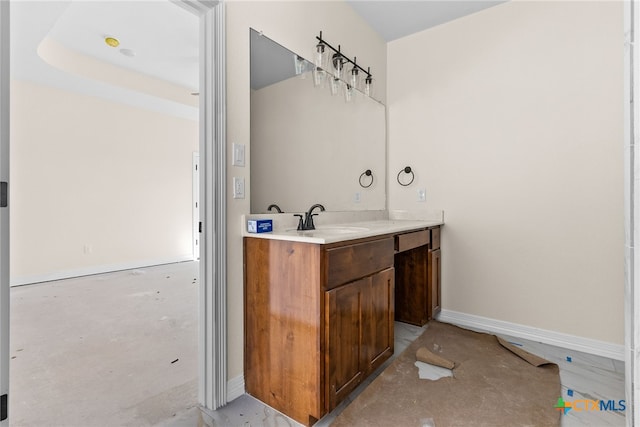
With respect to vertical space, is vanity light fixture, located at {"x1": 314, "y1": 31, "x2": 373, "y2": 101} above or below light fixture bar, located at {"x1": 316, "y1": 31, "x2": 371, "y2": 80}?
below

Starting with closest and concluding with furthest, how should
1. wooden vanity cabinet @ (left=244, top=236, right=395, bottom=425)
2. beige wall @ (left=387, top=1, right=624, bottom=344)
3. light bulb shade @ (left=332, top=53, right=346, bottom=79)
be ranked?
1. wooden vanity cabinet @ (left=244, top=236, right=395, bottom=425)
2. beige wall @ (left=387, top=1, right=624, bottom=344)
3. light bulb shade @ (left=332, top=53, right=346, bottom=79)

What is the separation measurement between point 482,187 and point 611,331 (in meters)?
1.22

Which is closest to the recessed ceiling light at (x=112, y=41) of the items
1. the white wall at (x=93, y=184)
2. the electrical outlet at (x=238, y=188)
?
the white wall at (x=93, y=184)

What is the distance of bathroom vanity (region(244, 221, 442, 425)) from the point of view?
1375 millimetres

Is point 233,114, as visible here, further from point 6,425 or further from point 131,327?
point 131,327

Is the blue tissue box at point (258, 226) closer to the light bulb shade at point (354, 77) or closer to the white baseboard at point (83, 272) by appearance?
the light bulb shade at point (354, 77)

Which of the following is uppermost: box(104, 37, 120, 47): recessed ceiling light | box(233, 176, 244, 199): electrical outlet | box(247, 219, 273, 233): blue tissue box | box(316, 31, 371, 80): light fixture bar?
box(104, 37, 120, 47): recessed ceiling light

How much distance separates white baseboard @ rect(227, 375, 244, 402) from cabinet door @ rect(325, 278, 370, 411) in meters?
0.51

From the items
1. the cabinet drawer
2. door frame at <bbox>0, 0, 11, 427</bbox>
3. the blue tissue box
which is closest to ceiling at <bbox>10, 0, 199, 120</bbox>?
door frame at <bbox>0, 0, 11, 427</bbox>

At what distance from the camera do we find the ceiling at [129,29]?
2486mm

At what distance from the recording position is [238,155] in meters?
1.63

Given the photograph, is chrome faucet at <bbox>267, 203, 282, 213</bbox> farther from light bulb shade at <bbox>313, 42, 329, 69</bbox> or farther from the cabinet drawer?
light bulb shade at <bbox>313, 42, 329, 69</bbox>

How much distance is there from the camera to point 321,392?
136 centimetres

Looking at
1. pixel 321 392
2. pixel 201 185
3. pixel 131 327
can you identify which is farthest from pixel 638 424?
pixel 131 327
